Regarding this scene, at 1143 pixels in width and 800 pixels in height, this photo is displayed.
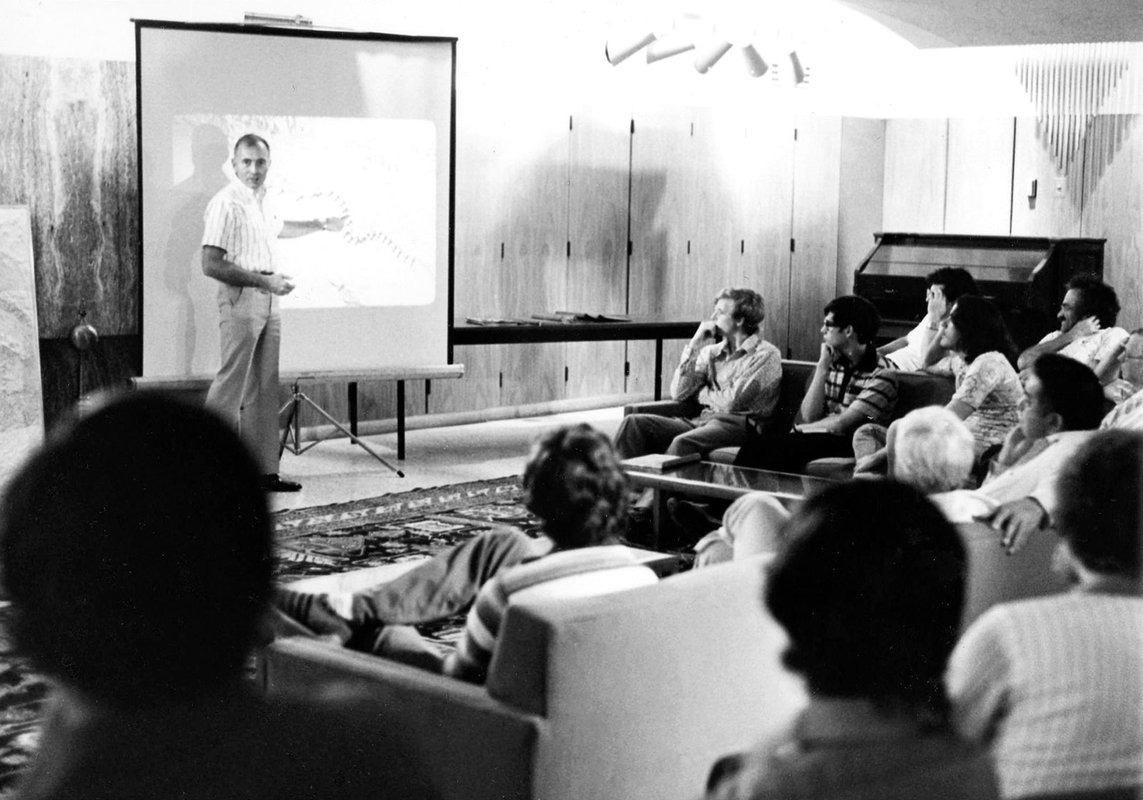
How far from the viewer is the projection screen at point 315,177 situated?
210 inches

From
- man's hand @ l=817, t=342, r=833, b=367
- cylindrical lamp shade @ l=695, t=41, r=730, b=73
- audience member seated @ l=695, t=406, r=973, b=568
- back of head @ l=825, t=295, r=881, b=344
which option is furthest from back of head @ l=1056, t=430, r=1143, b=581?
cylindrical lamp shade @ l=695, t=41, r=730, b=73

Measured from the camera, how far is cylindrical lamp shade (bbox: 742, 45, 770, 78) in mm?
8384

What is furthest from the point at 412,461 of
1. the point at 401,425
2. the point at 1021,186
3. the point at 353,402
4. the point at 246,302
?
the point at 1021,186

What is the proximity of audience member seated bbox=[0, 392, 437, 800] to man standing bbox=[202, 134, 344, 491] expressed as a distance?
4.36 m

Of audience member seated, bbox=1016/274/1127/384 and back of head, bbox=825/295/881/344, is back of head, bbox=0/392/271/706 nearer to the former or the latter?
back of head, bbox=825/295/881/344

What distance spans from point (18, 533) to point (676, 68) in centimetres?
770

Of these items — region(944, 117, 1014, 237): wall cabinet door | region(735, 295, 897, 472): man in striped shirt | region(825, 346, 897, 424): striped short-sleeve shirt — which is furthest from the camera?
region(944, 117, 1014, 237): wall cabinet door

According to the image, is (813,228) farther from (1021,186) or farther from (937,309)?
(937,309)

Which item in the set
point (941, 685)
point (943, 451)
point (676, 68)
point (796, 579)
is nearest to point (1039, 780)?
point (941, 685)

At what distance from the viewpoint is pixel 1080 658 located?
3.26 feet

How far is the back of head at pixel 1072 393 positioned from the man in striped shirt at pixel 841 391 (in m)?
1.86

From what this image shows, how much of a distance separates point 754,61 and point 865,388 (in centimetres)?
430

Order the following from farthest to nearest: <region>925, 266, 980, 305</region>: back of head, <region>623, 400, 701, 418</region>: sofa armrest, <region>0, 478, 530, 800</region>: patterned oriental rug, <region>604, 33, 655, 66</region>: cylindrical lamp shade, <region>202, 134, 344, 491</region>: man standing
Answer: <region>604, 33, 655, 66</region>: cylindrical lamp shade
<region>925, 266, 980, 305</region>: back of head
<region>202, 134, 344, 491</region>: man standing
<region>623, 400, 701, 418</region>: sofa armrest
<region>0, 478, 530, 800</region>: patterned oriental rug

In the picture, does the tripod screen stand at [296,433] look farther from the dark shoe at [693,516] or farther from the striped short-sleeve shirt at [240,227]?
the dark shoe at [693,516]
